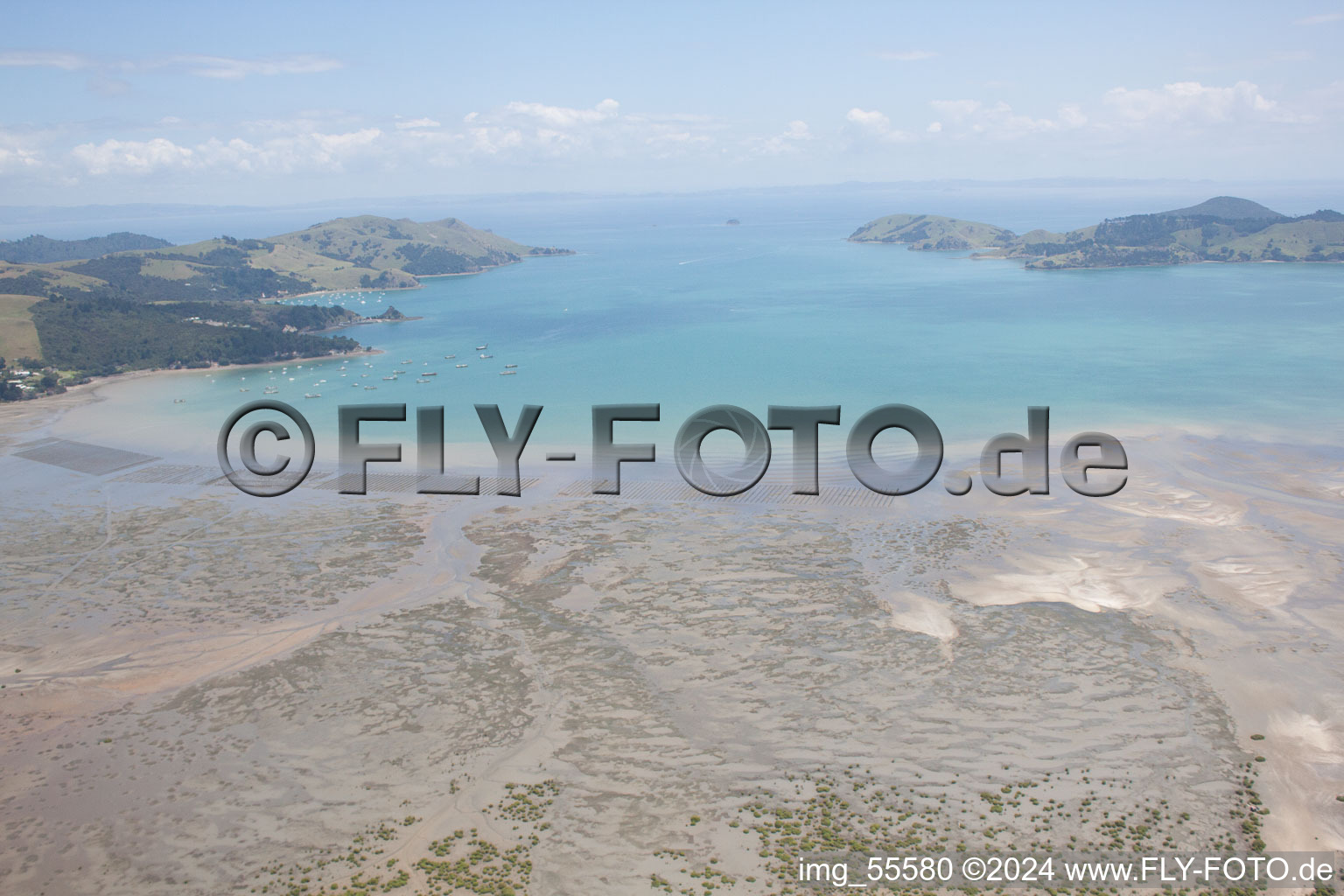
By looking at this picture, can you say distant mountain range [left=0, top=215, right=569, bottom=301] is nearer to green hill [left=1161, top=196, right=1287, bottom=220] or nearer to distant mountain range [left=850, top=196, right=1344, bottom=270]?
distant mountain range [left=850, top=196, right=1344, bottom=270]

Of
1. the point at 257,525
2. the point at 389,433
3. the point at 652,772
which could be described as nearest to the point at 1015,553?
the point at 652,772

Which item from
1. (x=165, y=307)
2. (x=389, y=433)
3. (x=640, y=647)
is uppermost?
(x=165, y=307)

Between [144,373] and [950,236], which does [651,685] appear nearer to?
[144,373]

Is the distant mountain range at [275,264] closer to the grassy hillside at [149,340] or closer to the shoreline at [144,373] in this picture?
the grassy hillside at [149,340]

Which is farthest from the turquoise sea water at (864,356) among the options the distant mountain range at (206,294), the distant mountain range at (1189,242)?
the distant mountain range at (1189,242)

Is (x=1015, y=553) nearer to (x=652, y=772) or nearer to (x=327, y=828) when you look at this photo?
(x=652, y=772)

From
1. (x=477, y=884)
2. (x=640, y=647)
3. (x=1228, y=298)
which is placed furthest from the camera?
(x=1228, y=298)

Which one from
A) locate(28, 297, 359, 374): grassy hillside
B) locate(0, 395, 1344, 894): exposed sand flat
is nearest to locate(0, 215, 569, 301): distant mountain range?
locate(28, 297, 359, 374): grassy hillside
